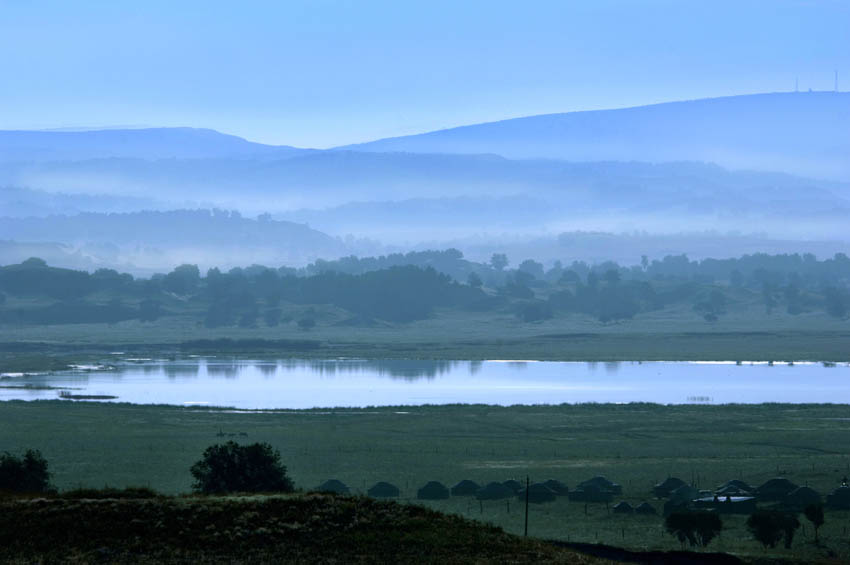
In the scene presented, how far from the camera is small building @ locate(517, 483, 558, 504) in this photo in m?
51.1

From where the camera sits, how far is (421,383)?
377 feet

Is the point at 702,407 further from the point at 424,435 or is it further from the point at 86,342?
the point at 86,342

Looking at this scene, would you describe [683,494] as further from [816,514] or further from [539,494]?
[816,514]

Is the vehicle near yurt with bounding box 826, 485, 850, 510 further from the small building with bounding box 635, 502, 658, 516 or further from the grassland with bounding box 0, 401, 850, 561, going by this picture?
the small building with bounding box 635, 502, 658, 516

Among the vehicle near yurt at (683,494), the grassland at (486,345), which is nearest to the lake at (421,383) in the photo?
the grassland at (486,345)

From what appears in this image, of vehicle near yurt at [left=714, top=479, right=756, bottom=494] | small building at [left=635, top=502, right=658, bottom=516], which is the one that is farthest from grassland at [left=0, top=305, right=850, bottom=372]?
small building at [left=635, top=502, right=658, bottom=516]

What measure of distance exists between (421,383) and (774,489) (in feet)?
218

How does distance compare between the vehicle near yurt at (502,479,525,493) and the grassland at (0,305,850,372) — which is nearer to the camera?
the vehicle near yurt at (502,479,525,493)

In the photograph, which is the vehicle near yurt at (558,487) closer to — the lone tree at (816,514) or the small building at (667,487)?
the small building at (667,487)

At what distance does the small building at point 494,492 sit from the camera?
5172cm

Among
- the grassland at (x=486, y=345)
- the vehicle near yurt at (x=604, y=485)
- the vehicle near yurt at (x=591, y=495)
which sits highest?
the grassland at (x=486, y=345)

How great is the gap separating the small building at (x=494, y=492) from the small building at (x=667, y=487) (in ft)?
17.8

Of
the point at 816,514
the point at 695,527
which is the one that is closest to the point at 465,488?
the point at 695,527

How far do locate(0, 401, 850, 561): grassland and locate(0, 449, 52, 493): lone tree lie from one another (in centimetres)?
755
